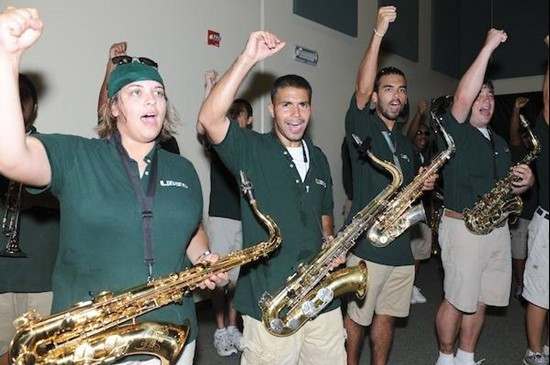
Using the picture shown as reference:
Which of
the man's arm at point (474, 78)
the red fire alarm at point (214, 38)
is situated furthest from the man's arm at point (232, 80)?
the red fire alarm at point (214, 38)

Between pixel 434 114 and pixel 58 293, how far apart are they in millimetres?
3128

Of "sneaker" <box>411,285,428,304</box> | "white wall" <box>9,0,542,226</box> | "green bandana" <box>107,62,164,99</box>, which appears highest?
"white wall" <box>9,0,542,226</box>

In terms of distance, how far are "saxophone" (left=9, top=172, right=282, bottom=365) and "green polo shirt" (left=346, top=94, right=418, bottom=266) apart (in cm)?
165

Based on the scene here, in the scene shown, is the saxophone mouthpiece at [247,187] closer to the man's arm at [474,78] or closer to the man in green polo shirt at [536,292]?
the man in green polo shirt at [536,292]

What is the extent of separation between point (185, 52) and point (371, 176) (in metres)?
2.89

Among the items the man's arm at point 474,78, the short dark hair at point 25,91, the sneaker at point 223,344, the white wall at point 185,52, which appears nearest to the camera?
the short dark hair at point 25,91

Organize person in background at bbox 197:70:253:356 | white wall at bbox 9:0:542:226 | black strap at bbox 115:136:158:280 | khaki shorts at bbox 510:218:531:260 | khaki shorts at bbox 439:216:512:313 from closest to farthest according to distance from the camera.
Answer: black strap at bbox 115:136:158:280
khaki shorts at bbox 439:216:512:313
white wall at bbox 9:0:542:226
person in background at bbox 197:70:253:356
khaki shorts at bbox 510:218:531:260

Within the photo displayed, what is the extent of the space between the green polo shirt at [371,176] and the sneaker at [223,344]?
173cm

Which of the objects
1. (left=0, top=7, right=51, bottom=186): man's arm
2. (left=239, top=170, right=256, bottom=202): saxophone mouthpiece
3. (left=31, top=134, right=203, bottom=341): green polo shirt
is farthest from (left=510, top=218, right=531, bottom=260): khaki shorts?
(left=0, top=7, right=51, bottom=186): man's arm

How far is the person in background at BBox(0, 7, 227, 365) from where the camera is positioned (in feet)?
6.52

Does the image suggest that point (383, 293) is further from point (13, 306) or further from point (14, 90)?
point (14, 90)

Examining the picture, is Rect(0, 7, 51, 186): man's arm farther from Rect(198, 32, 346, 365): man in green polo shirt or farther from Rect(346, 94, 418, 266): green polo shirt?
Rect(346, 94, 418, 266): green polo shirt

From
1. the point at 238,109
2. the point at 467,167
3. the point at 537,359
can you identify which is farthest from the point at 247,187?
the point at 537,359

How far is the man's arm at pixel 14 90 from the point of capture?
5.02 feet
